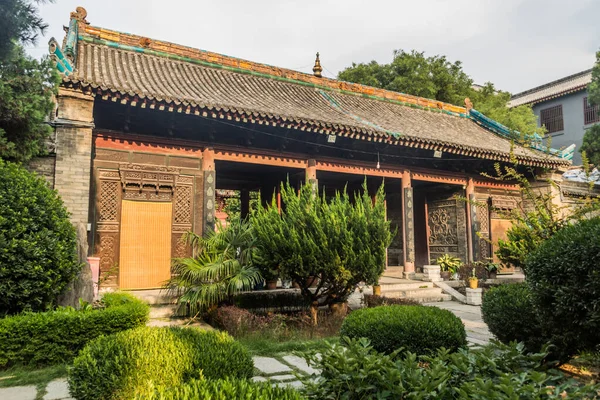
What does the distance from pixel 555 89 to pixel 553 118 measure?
2516 millimetres

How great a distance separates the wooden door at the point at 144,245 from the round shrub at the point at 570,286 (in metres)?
6.87

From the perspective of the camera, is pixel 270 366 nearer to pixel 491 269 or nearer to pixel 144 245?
pixel 144 245

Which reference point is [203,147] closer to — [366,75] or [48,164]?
[48,164]

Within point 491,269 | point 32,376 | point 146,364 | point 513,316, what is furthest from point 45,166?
point 491,269

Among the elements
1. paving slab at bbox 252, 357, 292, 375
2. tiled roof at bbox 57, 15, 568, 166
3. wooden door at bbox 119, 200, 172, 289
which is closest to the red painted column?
tiled roof at bbox 57, 15, 568, 166

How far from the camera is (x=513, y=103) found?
102 ft

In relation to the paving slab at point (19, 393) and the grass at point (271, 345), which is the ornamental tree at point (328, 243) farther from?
the paving slab at point (19, 393)

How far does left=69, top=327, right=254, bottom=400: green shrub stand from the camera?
2.75 meters

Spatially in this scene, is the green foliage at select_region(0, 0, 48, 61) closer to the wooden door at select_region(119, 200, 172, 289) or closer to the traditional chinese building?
the traditional chinese building

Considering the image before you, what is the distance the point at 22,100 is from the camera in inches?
238

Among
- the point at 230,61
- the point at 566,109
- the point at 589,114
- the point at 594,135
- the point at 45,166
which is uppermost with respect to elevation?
the point at 566,109

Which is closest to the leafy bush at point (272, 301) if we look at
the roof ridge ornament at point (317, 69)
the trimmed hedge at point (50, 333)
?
the trimmed hedge at point (50, 333)

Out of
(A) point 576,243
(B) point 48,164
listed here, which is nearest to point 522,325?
(A) point 576,243

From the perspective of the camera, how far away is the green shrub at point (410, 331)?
3906 mm
